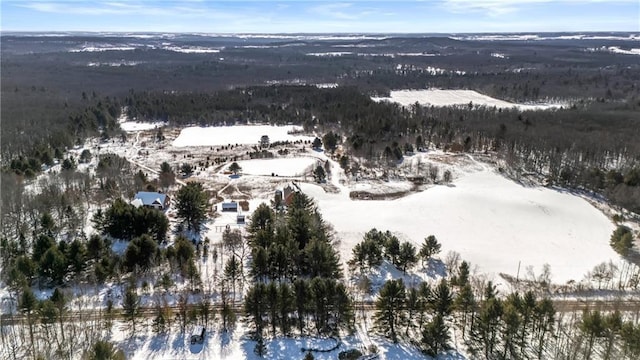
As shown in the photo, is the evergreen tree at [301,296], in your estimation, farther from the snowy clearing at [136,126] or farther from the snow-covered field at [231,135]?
the snowy clearing at [136,126]

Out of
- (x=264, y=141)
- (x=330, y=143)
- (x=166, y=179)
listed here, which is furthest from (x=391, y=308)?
(x=264, y=141)

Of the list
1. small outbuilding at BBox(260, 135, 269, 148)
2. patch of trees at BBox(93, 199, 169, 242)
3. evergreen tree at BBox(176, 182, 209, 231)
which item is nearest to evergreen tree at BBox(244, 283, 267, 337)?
patch of trees at BBox(93, 199, 169, 242)

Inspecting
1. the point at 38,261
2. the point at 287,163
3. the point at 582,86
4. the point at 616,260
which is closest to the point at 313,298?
the point at 38,261

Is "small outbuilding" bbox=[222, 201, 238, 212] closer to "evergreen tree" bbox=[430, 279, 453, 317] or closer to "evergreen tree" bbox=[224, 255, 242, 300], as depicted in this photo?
"evergreen tree" bbox=[224, 255, 242, 300]

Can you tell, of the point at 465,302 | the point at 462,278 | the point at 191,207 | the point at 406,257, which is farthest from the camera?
the point at 191,207

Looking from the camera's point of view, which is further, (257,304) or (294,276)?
(294,276)

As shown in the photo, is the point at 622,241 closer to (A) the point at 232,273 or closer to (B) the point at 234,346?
(A) the point at 232,273
